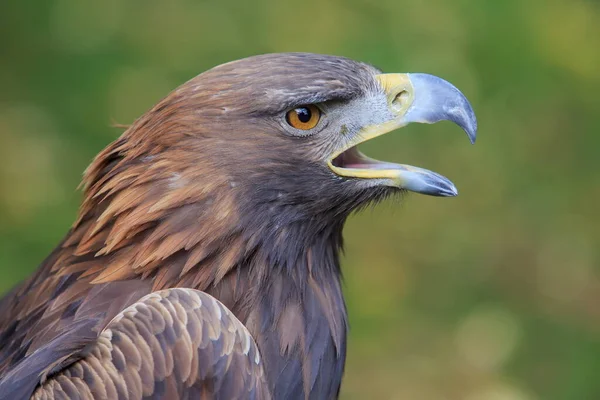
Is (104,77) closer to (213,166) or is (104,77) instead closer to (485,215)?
(485,215)

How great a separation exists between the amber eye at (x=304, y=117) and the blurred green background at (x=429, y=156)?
273 centimetres

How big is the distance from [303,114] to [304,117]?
1 centimetres

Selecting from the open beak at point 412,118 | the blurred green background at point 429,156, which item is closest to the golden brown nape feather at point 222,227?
the open beak at point 412,118

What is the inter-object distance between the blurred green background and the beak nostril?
2576 mm

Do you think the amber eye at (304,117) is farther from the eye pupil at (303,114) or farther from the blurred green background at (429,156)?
the blurred green background at (429,156)

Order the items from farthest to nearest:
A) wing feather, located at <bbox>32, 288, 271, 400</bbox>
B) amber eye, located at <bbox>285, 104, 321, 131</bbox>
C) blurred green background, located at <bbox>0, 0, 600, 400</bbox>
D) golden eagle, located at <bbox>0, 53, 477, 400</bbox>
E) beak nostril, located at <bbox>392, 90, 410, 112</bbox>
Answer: blurred green background, located at <bbox>0, 0, 600, 400</bbox>, beak nostril, located at <bbox>392, 90, 410, 112</bbox>, amber eye, located at <bbox>285, 104, 321, 131</bbox>, golden eagle, located at <bbox>0, 53, 477, 400</bbox>, wing feather, located at <bbox>32, 288, 271, 400</bbox>

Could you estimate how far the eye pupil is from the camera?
3.27m

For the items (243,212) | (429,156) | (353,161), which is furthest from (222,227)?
(429,156)

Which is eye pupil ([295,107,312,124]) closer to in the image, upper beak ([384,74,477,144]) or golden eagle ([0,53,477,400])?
golden eagle ([0,53,477,400])

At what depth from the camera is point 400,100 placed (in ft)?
11.2


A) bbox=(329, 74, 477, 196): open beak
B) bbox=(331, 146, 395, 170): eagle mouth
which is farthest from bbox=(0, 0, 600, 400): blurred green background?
bbox=(329, 74, 477, 196): open beak

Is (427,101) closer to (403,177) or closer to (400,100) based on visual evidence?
(400,100)

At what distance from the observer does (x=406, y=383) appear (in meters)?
5.86

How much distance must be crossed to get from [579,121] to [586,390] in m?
2.15
